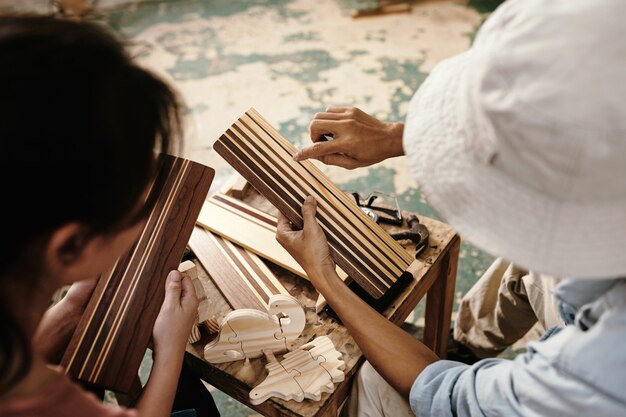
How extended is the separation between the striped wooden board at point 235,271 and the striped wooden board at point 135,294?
0.62 ft

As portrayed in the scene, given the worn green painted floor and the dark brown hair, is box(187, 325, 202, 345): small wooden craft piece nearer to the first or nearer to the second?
the dark brown hair

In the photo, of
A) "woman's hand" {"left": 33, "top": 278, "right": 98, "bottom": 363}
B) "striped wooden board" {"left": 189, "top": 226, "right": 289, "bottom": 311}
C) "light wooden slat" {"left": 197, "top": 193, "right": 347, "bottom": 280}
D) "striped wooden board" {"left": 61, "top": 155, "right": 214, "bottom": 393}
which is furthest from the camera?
"light wooden slat" {"left": 197, "top": 193, "right": 347, "bottom": 280}

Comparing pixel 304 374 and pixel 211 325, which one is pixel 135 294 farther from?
pixel 304 374

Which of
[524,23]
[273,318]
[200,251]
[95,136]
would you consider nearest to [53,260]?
[95,136]

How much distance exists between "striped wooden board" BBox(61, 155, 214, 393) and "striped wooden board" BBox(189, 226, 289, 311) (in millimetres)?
189

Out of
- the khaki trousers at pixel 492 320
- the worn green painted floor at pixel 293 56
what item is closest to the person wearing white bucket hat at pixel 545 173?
the khaki trousers at pixel 492 320

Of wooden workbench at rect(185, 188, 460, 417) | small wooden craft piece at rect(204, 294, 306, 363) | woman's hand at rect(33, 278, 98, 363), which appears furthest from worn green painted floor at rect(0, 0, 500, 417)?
small wooden craft piece at rect(204, 294, 306, 363)

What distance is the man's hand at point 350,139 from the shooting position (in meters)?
1.42

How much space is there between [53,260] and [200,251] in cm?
71

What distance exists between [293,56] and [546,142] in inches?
143

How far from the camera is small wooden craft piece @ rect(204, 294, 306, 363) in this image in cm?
116

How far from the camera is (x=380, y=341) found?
114cm

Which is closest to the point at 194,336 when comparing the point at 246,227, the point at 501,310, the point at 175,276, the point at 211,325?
the point at 211,325

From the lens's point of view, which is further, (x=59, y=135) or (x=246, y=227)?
(x=246, y=227)
